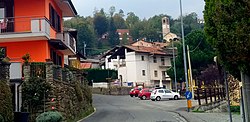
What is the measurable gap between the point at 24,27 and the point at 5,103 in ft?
35.2

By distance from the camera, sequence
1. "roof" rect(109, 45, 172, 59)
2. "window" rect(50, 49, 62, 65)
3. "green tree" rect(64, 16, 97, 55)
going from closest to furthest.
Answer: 1. "window" rect(50, 49, 62, 65)
2. "roof" rect(109, 45, 172, 59)
3. "green tree" rect(64, 16, 97, 55)

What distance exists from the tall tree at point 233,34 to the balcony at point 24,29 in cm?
1674

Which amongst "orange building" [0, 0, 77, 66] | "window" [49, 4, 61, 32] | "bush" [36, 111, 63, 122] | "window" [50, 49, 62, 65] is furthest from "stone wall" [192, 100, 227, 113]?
"bush" [36, 111, 63, 122]

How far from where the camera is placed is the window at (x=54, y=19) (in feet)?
94.0

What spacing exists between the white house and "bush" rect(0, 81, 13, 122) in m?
54.3

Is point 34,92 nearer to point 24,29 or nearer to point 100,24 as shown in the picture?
point 24,29

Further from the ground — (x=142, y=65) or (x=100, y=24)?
(x=100, y=24)

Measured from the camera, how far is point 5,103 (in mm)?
16516

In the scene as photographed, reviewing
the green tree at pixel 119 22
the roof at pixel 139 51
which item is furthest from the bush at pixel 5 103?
the green tree at pixel 119 22

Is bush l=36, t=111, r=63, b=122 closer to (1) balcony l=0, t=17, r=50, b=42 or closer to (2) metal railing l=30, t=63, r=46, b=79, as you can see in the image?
(2) metal railing l=30, t=63, r=46, b=79

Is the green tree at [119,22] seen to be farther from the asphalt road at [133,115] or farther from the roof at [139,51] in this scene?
the asphalt road at [133,115]

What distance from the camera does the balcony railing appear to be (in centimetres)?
2552

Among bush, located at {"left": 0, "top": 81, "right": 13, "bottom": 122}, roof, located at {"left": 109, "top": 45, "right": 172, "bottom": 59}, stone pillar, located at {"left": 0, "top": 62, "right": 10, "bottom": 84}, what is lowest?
bush, located at {"left": 0, "top": 81, "right": 13, "bottom": 122}

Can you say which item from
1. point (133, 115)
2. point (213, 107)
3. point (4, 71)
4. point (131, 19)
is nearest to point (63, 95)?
point (4, 71)
